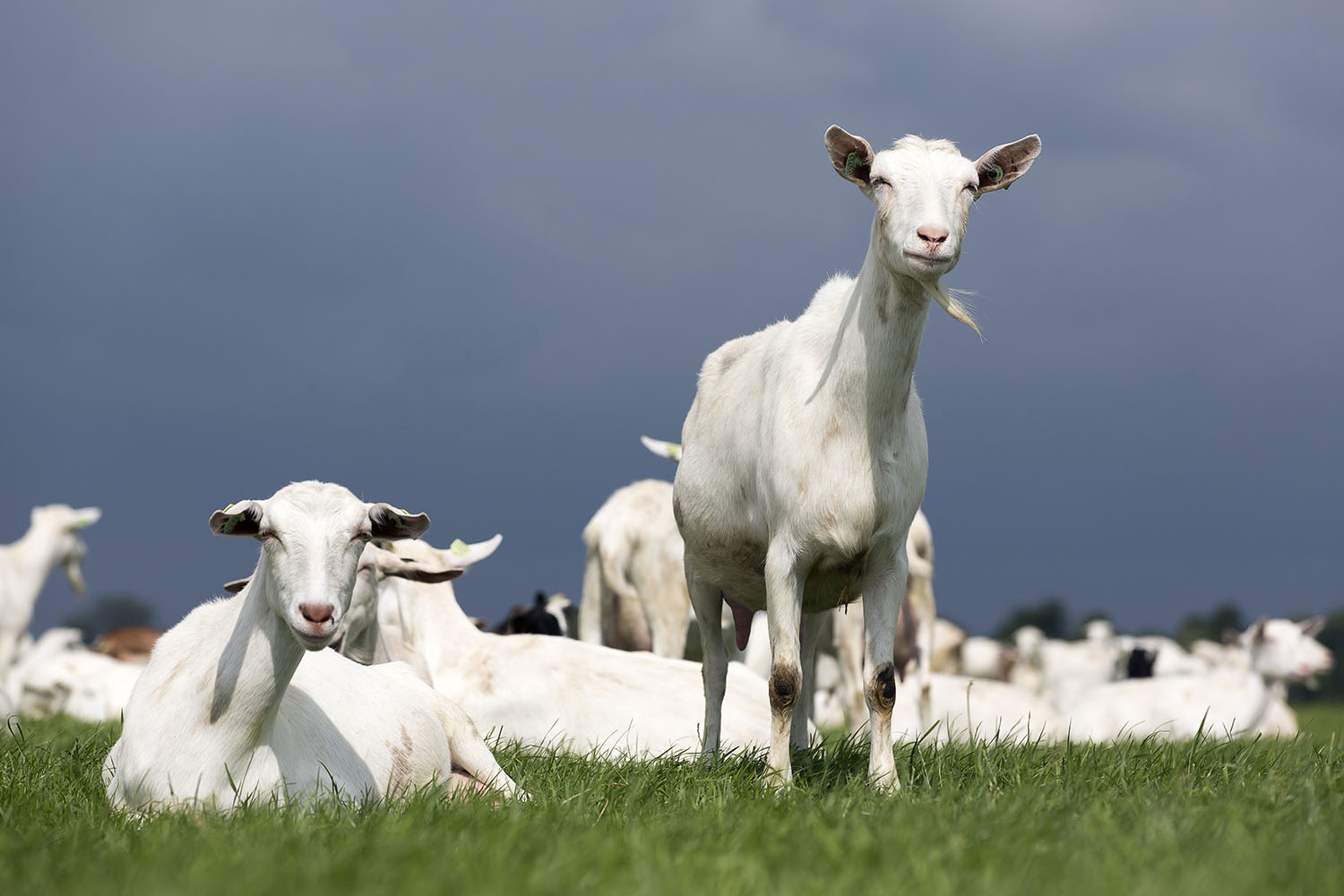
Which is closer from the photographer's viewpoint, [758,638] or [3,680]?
[758,638]

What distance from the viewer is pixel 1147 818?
4363 mm

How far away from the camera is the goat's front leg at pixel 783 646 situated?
5.63 meters

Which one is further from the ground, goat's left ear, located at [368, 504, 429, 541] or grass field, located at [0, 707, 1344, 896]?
goat's left ear, located at [368, 504, 429, 541]

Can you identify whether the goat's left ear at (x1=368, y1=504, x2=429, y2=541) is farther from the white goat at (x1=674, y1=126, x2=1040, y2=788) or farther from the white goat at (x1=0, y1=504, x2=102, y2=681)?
the white goat at (x1=0, y1=504, x2=102, y2=681)

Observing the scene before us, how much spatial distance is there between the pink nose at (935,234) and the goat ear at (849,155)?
1.82 feet

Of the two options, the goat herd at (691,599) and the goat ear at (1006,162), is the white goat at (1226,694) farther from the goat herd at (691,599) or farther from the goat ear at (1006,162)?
the goat ear at (1006,162)

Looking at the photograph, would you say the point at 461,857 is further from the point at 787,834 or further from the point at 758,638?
the point at 758,638

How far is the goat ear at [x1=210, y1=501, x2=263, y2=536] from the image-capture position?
469 cm

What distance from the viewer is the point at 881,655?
573 centimetres

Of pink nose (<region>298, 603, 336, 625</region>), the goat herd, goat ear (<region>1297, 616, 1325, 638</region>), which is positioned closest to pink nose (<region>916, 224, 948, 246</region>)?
the goat herd

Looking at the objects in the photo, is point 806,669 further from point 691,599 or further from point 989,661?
point 989,661

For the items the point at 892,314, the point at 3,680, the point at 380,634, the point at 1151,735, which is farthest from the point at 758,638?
the point at 3,680

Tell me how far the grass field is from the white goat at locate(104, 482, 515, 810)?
0.27 metres

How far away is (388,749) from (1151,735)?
3898 millimetres
